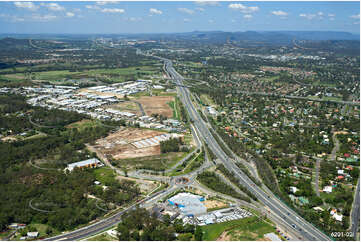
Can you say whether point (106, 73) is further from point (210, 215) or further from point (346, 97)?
point (210, 215)

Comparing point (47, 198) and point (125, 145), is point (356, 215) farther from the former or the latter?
point (125, 145)

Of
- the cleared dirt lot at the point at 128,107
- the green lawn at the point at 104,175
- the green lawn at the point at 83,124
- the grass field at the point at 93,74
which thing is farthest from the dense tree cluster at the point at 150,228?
the grass field at the point at 93,74

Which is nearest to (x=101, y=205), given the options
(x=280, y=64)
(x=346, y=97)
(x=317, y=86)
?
(x=346, y=97)

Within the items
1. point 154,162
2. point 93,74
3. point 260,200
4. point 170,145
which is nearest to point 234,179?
point 260,200

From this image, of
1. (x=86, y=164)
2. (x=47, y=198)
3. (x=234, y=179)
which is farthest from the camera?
(x=86, y=164)

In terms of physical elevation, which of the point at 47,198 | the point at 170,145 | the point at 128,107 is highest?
the point at 128,107
